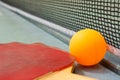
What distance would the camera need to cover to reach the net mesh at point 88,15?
47.4 inches

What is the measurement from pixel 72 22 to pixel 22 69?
0.81m

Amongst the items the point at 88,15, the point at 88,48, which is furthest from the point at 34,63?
the point at 88,15

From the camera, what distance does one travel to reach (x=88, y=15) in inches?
57.2

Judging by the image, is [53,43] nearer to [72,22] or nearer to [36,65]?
[72,22]

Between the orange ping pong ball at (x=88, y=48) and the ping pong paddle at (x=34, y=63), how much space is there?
5 centimetres

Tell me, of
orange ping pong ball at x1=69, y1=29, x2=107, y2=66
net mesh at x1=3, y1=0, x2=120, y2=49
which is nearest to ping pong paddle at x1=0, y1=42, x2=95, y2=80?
orange ping pong ball at x1=69, y1=29, x2=107, y2=66

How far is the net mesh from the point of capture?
3.95 feet

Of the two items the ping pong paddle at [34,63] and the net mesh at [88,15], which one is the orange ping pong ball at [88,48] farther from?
the net mesh at [88,15]

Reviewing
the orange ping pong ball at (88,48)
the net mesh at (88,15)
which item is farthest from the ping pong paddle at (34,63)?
the net mesh at (88,15)

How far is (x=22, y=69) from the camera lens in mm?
899

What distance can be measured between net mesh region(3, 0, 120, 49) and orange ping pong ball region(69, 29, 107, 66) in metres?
0.18

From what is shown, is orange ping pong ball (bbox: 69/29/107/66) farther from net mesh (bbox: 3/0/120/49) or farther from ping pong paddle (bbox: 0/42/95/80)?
net mesh (bbox: 3/0/120/49)

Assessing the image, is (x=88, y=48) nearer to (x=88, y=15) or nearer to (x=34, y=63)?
(x=34, y=63)

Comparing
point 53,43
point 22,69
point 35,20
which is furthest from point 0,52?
point 35,20
